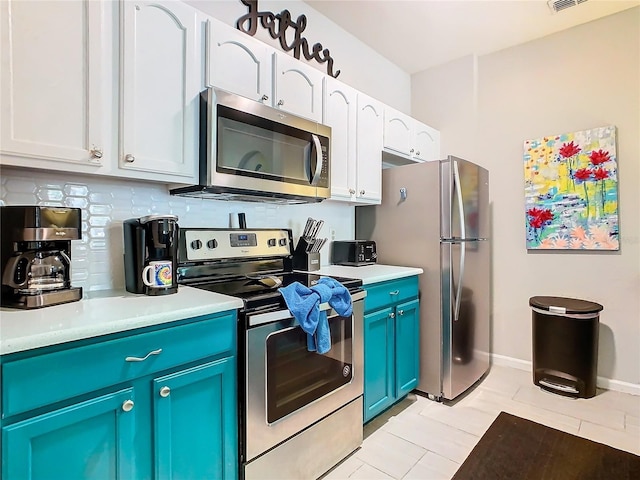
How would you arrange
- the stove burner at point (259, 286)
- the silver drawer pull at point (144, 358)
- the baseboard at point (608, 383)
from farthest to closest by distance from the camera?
1. the baseboard at point (608, 383)
2. the stove burner at point (259, 286)
3. the silver drawer pull at point (144, 358)

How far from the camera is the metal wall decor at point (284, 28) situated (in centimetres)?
210

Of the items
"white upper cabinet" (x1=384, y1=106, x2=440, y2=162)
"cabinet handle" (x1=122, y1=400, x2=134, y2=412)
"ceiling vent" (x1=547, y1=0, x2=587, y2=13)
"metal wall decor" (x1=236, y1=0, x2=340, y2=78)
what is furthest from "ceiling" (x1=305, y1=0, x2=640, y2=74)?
"cabinet handle" (x1=122, y1=400, x2=134, y2=412)

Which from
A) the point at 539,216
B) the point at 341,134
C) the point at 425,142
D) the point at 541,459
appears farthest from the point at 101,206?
the point at 539,216

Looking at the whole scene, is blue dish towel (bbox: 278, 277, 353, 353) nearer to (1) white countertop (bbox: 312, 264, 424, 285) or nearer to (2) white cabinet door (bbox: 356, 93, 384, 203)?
(1) white countertop (bbox: 312, 264, 424, 285)

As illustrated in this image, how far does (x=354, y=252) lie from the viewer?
2605mm

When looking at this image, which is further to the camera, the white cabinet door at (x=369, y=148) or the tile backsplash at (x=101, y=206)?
the white cabinet door at (x=369, y=148)

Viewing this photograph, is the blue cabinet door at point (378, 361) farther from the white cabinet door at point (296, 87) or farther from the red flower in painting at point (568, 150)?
the red flower in painting at point (568, 150)

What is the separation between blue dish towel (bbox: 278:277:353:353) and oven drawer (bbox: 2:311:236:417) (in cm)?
28

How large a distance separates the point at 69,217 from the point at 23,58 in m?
0.53

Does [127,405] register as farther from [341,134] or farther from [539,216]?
[539,216]

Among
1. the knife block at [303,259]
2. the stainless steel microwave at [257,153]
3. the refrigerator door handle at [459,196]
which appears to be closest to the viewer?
the stainless steel microwave at [257,153]

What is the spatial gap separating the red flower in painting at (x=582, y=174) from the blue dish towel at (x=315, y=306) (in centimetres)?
227

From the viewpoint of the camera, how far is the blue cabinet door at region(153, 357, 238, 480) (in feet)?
3.83

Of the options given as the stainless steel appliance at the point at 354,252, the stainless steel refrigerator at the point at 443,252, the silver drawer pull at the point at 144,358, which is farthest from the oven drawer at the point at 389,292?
the silver drawer pull at the point at 144,358
